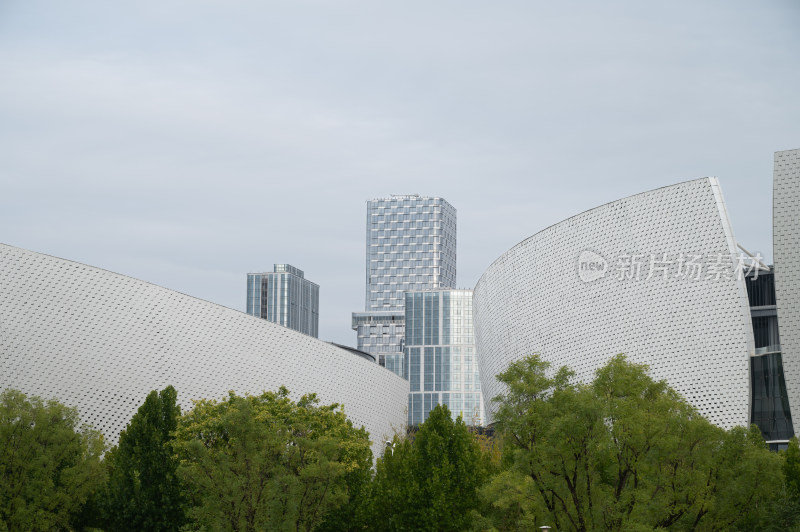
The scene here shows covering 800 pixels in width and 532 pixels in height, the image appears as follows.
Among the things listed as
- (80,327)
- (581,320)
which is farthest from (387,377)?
(80,327)

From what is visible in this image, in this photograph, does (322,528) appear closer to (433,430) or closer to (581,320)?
(433,430)

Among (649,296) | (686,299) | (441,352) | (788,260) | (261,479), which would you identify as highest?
(441,352)

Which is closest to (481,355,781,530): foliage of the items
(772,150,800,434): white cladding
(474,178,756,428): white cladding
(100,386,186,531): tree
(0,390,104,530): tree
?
(100,386,186,531): tree

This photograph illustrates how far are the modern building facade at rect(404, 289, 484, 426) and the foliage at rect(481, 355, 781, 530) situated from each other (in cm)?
13353

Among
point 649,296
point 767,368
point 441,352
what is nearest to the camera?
point 767,368

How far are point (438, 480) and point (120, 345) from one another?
32.7 m

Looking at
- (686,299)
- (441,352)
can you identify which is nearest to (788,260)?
(686,299)

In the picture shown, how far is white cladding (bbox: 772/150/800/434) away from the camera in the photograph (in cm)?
5756

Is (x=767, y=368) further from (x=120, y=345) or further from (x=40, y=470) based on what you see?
(x=40, y=470)

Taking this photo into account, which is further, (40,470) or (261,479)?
(40,470)

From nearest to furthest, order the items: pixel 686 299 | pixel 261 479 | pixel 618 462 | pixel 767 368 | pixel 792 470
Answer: pixel 618 462 → pixel 261 479 → pixel 792 470 → pixel 767 368 → pixel 686 299

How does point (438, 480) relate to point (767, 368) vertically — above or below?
below

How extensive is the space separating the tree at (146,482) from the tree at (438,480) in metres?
9.76

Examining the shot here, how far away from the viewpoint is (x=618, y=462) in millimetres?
31969
